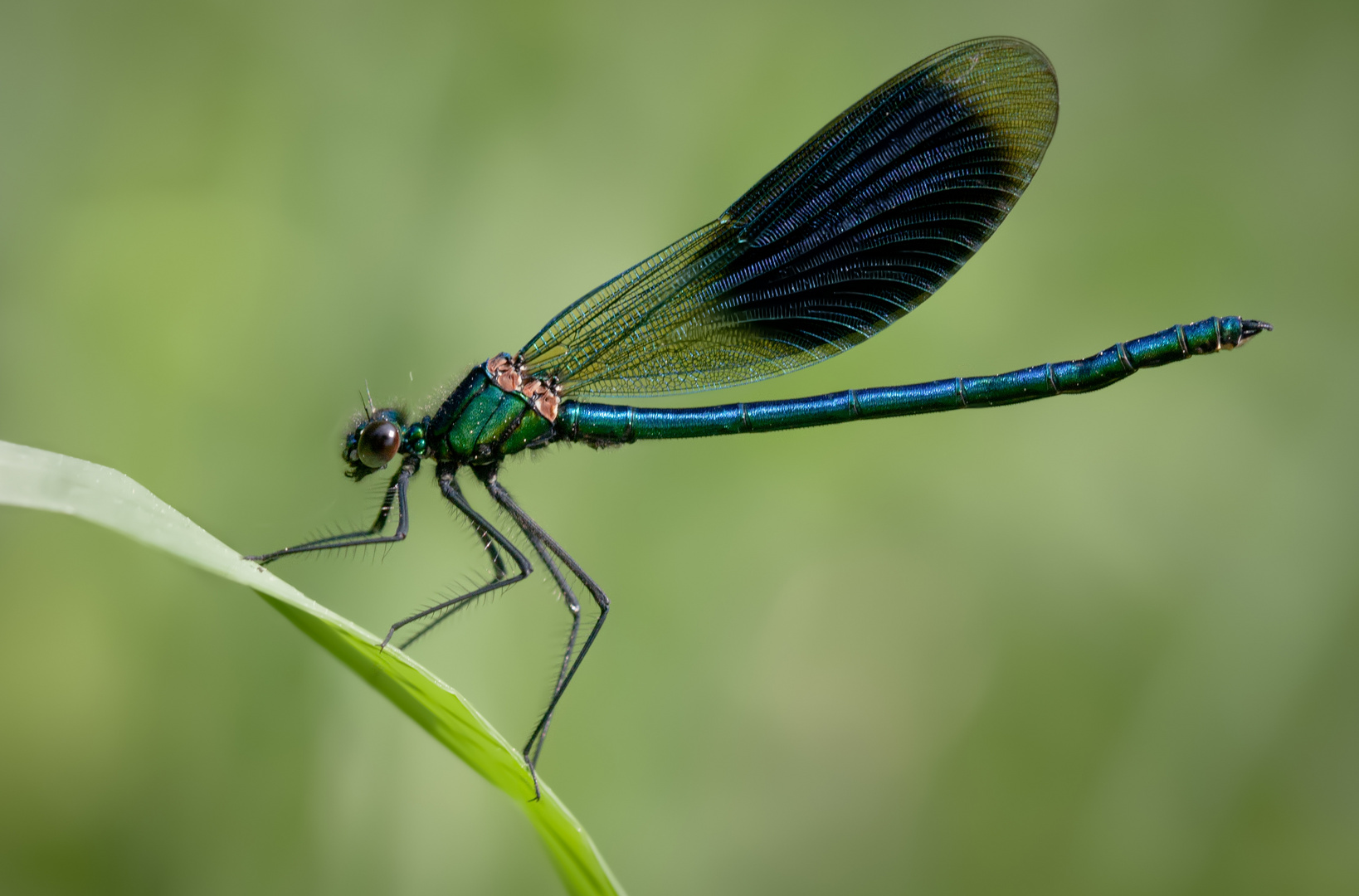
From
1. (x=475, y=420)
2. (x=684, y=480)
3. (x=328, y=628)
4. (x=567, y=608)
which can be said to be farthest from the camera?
(x=684, y=480)

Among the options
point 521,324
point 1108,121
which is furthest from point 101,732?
point 1108,121

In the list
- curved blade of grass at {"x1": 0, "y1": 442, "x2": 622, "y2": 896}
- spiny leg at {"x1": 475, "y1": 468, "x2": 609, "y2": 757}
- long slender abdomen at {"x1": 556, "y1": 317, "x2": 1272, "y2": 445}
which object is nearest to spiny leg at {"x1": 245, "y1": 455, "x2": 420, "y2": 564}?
spiny leg at {"x1": 475, "y1": 468, "x2": 609, "y2": 757}

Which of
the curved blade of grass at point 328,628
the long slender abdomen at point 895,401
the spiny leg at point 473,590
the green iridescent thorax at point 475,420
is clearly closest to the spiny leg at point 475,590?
the spiny leg at point 473,590

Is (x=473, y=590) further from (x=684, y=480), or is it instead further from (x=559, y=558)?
(x=684, y=480)

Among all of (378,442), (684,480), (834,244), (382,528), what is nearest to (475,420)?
(378,442)

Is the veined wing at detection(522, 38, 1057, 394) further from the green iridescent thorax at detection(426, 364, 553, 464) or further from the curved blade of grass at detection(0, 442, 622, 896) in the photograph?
the curved blade of grass at detection(0, 442, 622, 896)

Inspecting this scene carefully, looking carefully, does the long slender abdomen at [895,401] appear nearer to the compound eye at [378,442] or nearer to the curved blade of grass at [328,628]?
the compound eye at [378,442]
